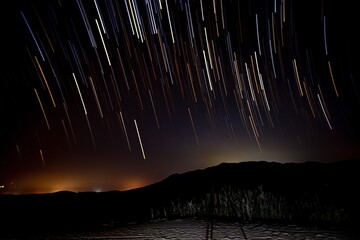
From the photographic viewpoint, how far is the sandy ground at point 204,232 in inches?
179

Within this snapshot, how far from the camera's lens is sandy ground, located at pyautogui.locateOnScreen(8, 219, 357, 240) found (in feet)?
15.0

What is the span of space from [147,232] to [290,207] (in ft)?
14.7

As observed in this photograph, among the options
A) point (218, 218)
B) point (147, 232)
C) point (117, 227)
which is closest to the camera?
point (147, 232)

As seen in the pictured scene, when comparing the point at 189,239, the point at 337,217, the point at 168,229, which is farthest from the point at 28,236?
the point at 337,217

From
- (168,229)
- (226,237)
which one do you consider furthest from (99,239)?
(226,237)

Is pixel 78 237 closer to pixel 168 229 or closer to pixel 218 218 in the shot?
pixel 168 229

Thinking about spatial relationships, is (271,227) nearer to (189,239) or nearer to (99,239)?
(189,239)

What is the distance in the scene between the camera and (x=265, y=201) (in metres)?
7.22

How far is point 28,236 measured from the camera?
18.3 feet

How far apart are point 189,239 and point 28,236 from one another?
12.2ft

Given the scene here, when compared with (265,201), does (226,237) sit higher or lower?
lower

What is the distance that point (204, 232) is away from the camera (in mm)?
5012

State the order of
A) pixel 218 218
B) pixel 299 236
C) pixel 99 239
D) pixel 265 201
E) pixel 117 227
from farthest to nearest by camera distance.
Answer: pixel 265 201 → pixel 218 218 → pixel 117 227 → pixel 99 239 → pixel 299 236

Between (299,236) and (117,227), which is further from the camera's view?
(117,227)
